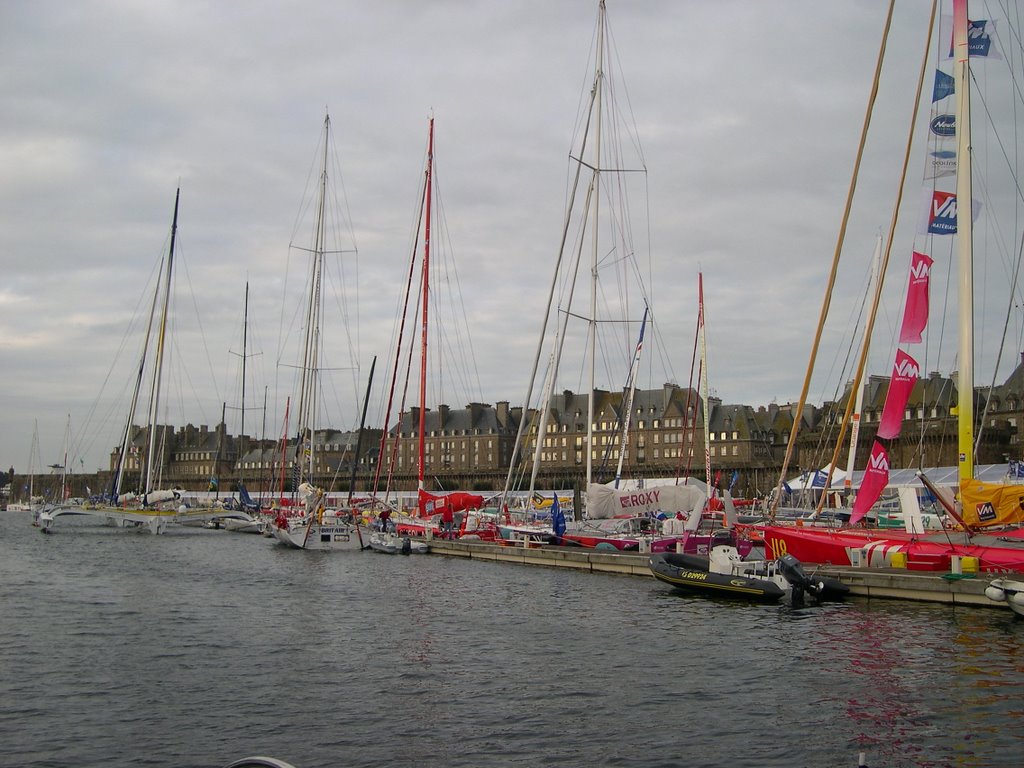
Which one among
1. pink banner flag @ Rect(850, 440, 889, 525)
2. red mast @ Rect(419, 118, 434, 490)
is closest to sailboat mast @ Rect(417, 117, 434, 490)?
red mast @ Rect(419, 118, 434, 490)

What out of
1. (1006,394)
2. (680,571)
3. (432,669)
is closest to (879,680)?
(432,669)

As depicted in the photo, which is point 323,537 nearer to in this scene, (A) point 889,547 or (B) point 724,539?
(B) point 724,539

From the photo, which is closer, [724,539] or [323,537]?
[724,539]

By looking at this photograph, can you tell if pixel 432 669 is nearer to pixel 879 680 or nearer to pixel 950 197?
pixel 879 680

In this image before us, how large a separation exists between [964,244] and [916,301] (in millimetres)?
3043

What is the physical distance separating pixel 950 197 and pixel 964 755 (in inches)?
816

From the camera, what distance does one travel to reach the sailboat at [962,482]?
29062 mm

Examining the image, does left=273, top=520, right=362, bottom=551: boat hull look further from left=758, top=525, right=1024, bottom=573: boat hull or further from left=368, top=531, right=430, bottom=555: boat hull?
left=758, top=525, right=1024, bottom=573: boat hull

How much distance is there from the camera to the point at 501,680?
21.3m

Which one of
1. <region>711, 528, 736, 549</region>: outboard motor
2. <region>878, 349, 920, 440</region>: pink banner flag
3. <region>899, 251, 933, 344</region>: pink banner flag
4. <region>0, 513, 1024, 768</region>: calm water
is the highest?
<region>899, 251, 933, 344</region>: pink banner flag

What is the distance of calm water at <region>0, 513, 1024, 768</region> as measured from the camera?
16234mm

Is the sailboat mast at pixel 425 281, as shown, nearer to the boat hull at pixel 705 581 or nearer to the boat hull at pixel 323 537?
the boat hull at pixel 323 537

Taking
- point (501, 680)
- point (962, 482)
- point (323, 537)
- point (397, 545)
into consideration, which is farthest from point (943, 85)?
point (323, 537)

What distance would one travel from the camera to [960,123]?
99.7ft
